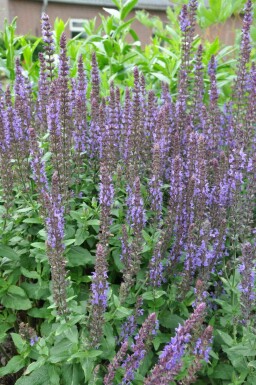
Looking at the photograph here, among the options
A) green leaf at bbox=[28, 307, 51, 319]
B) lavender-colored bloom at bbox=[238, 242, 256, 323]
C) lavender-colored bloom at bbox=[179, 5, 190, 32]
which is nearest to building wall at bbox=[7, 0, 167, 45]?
lavender-colored bloom at bbox=[179, 5, 190, 32]

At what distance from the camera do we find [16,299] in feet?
10.7

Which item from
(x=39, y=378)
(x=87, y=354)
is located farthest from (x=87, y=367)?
(x=39, y=378)

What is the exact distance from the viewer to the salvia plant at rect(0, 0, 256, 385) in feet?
8.87

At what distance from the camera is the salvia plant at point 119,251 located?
8.87 feet

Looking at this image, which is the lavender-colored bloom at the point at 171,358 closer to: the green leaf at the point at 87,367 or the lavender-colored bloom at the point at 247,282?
the green leaf at the point at 87,367

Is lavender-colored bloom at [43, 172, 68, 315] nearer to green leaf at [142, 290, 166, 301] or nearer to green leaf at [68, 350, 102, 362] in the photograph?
green leaf at [68, 350, 102, 362]

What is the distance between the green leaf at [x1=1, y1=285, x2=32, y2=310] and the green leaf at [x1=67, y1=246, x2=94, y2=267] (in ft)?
1.25

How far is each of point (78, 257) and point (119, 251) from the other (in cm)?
27

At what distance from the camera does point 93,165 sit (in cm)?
374

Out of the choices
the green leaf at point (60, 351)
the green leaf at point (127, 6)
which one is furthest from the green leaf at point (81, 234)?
the green leaf at point (127, 6)

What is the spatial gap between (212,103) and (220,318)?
1.78 metres

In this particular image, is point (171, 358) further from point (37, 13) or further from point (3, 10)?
point (37, 13)

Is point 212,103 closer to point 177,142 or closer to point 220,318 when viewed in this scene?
point 177,142

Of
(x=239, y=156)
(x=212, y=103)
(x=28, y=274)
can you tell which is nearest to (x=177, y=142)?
(x=239, y=156)
